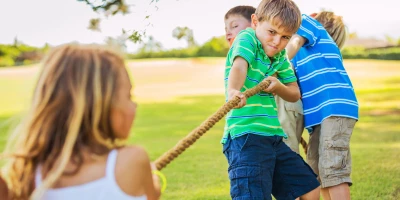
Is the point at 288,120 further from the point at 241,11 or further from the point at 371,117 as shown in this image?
the point at 371,117

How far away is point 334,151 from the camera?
4328 mm

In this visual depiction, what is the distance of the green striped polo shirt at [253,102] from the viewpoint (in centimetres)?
369

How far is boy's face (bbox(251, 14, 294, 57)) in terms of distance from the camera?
374 centimetres

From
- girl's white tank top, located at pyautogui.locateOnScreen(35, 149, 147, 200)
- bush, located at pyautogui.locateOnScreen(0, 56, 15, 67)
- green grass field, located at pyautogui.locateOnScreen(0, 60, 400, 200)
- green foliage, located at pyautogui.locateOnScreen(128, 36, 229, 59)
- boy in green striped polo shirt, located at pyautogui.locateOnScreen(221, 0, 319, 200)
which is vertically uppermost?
girl's white tank top, located at pyautogui.locateOnScreen(35, 149, 147, 200)

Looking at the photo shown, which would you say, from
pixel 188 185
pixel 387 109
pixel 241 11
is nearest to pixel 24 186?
pixel 241 11

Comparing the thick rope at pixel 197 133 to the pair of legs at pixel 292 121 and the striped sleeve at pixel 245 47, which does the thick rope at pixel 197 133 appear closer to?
the striped sleeve at pixel 245 47

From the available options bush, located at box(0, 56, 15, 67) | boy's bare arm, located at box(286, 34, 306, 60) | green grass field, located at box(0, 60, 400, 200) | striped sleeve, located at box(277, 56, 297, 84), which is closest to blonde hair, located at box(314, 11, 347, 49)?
boy's bare arm, located at box(286, 34, 306, 60)

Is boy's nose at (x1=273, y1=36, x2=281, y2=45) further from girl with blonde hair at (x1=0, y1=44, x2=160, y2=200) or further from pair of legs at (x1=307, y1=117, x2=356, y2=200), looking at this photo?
girl with blonde hair at (x1=0, y1=44, x2=160, y2=200)

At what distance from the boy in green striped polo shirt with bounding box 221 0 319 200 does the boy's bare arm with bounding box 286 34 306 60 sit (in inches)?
13.3

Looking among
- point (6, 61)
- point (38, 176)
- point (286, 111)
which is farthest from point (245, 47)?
point (6, 61)

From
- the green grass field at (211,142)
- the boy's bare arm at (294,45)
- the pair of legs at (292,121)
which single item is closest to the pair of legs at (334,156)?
the pair of legs at (292,121)

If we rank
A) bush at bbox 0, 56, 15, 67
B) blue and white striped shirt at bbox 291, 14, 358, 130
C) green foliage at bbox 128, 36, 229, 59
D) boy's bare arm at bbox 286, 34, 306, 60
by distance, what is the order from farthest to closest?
green foliage at bbox 128, 36, 229, 59
bush at bbox 0, 56, 15, 67
blue and white striped shirt at bbox 291, 14, 358, 130
boy's bare arm at bbox 286, 34, 306, 60

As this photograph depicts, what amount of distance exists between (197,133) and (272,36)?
47.1 inches

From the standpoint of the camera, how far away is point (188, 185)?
6211 mm
